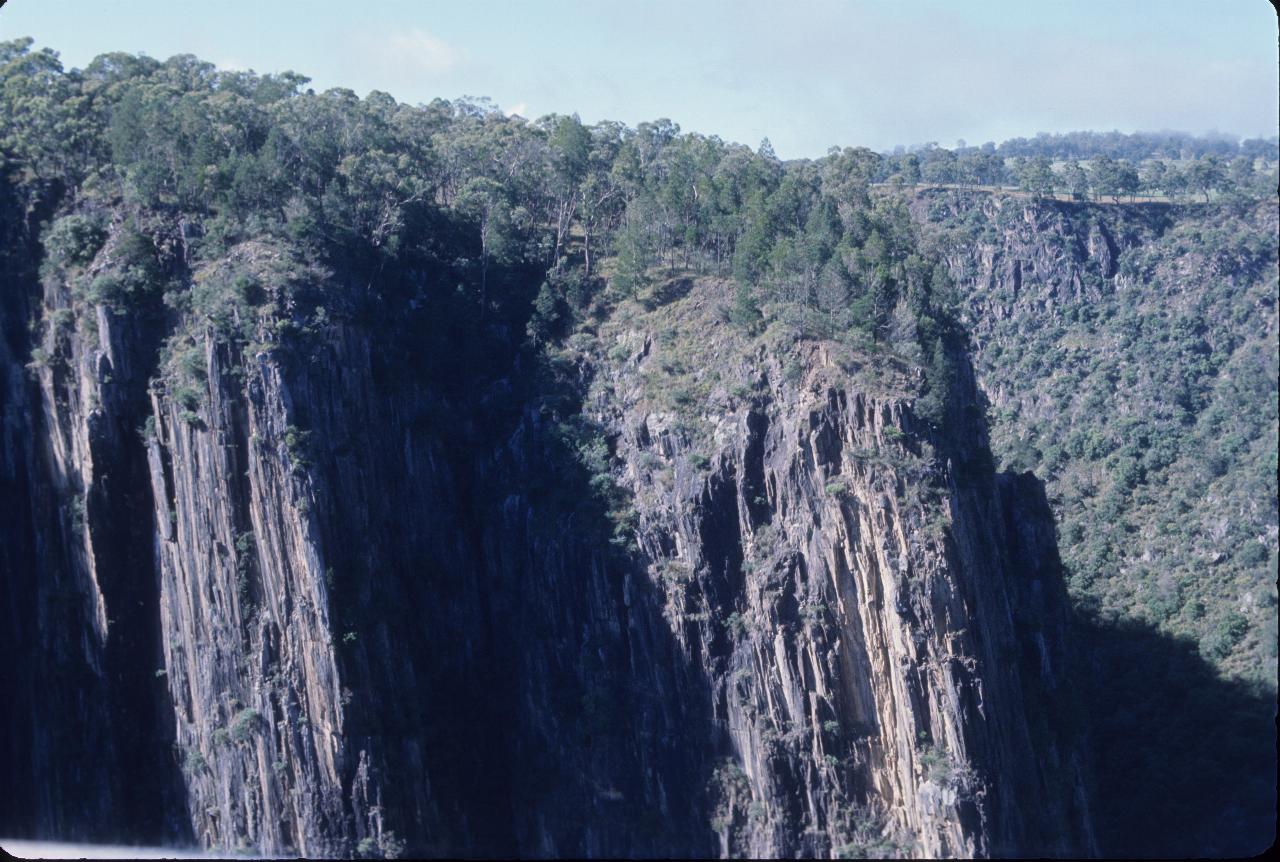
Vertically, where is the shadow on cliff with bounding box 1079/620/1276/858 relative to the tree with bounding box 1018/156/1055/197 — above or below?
below

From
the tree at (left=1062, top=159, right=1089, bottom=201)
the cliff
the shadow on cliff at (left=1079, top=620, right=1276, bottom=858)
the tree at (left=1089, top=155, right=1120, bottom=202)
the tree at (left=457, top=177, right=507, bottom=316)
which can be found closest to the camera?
the shadow on cliff at (left=1079, top=620, right=1276, bottom=858)

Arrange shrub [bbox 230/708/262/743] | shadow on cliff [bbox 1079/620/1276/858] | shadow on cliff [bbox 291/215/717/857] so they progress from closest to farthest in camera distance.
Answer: shrub [bbox 230/708/262/743] < shadow on cliff [bbox 1079/620/1276/858] < shadow on cliff [bbox 291/215/717/857]

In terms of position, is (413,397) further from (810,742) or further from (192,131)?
(810,742)

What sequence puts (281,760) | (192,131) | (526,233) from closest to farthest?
(281,760), (192,131), (526,233)

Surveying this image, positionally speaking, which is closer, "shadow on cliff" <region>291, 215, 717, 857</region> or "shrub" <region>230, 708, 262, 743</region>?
"shrub" <region>230, 708, 262, 743</region>

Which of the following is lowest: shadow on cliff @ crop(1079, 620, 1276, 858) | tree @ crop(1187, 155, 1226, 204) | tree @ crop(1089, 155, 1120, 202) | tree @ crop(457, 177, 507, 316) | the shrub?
shadow on cliff @ crop(1079, 620, 1276, 858)

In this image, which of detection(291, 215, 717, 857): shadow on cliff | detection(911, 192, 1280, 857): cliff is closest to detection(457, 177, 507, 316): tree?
detection(291, 215, 717, 857): shadow on cliff

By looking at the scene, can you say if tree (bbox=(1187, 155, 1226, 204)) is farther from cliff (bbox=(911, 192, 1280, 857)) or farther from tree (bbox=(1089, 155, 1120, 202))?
tree (bbox=(1089, 155, 1120, 202))

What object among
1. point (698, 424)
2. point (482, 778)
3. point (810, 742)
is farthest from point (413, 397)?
point (810, 742)
